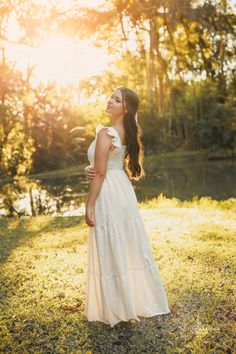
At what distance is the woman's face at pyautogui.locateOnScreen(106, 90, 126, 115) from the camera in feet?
13.0

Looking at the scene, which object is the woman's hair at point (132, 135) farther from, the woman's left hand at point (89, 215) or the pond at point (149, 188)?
the pond at point (149, 188)

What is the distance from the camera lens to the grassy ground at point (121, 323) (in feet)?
12.7

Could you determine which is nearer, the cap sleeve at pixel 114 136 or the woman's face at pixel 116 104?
the cap sleeve at pixel 114 136

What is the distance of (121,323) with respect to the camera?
4.19 meters

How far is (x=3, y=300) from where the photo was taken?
5.01m

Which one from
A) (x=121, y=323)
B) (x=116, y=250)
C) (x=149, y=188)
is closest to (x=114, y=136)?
(x=116, y=250)

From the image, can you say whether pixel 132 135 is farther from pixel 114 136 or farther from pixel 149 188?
pixel 149 188

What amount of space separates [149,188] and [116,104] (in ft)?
48.3

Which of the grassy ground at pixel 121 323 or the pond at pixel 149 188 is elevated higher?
the grassy ground at pixel 121 323

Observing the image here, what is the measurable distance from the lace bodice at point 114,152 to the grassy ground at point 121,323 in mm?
1473

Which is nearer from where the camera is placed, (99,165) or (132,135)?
(99,165)

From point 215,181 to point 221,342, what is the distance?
16095 mm

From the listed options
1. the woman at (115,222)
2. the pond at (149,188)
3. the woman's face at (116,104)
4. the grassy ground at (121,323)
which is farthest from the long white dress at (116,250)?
the pond at (149,188)

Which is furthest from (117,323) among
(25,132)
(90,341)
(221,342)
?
(25,132)
